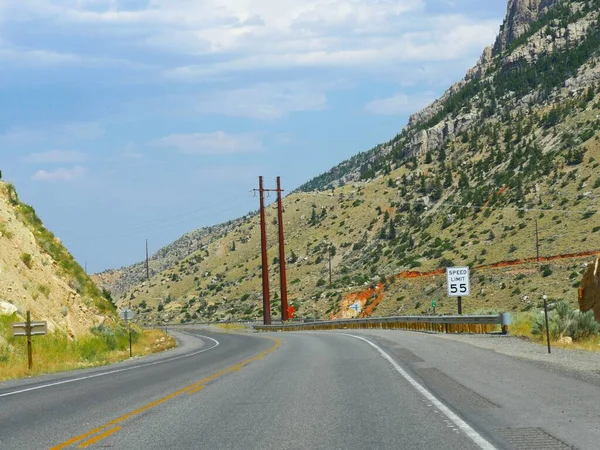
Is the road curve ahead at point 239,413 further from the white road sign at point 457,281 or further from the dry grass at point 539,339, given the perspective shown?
the white road sign at point 457,281

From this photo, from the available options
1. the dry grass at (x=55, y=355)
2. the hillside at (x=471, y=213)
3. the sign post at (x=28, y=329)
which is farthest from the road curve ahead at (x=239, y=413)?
the hillside at (x=471, y=213)

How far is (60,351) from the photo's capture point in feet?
97.2

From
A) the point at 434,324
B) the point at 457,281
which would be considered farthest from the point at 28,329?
the point at 434,324

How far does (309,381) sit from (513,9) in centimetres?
16897

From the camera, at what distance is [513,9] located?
171875mm

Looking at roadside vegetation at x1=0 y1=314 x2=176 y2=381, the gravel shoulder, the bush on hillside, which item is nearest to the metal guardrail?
the gravel shoulder

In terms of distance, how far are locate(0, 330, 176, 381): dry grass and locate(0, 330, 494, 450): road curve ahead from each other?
17.1 ft

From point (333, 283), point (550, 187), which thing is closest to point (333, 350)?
point (550, 187)

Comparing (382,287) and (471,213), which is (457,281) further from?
(471,213)

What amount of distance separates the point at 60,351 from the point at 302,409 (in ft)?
65.0

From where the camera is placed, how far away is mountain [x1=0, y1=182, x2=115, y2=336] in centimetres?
3234

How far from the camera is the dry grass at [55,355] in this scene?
78.0ft

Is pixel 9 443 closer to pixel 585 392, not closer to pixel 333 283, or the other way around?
pixel 585 392

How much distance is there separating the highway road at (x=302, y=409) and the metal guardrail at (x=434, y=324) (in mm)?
12682
